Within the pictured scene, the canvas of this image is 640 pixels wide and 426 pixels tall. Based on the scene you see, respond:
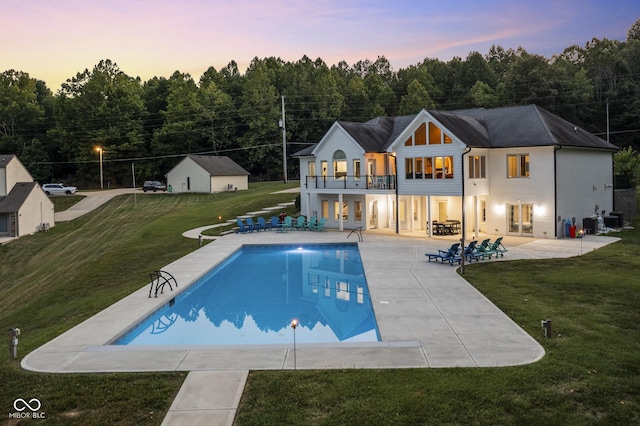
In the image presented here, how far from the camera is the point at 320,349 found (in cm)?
1097

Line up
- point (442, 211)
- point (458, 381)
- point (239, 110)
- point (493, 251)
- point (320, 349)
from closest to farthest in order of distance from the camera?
1. point (458, 381)
2. point (320, 349)
3. point (493, 251)
4. point (442, 211)
5. point (239, 110)

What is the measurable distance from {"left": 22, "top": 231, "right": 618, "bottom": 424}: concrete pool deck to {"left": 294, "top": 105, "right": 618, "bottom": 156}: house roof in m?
13.2

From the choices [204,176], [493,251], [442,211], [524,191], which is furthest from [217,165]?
[493,251]

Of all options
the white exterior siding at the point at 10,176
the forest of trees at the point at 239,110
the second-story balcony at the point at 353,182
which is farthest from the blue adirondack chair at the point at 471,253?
the forest of trees at the point at 239,110

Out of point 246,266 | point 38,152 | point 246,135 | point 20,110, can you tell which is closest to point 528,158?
point 246,266

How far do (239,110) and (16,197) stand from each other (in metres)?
36.9

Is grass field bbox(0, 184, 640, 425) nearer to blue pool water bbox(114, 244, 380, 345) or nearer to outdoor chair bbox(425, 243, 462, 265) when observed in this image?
outdoor chair bbox(425, 243, 462, 265)

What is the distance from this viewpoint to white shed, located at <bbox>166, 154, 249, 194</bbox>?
55.3m

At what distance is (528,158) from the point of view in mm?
27594

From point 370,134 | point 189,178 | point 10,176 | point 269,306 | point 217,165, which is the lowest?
point 269,306

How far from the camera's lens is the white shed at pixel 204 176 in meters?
55.3

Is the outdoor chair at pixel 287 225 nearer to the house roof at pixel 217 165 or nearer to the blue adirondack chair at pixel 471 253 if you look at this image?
the blue adirondack chair at pixel 471 253

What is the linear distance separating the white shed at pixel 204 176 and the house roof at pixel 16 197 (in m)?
17.0

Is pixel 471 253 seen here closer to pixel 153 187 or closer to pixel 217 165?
pixel 217 165
